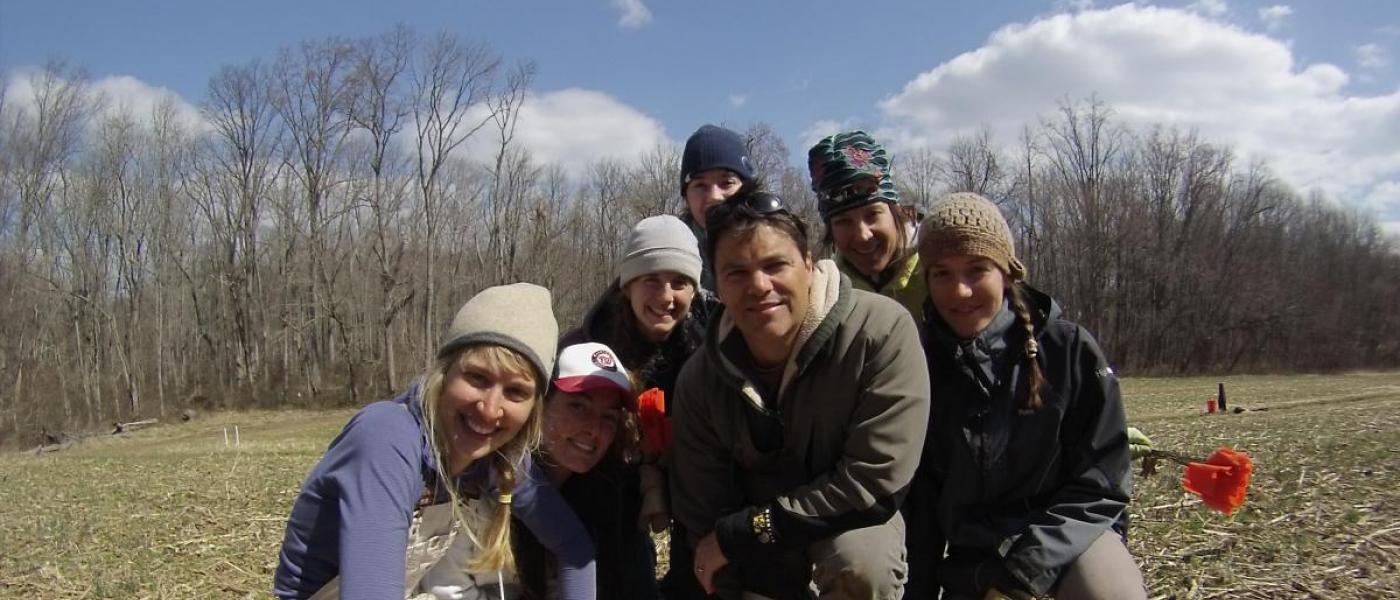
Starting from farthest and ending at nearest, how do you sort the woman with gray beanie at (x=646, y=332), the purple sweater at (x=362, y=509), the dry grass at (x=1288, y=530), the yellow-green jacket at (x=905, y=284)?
the dry grass at (x=1288, y=530) → the yellow-green jacket at (x=905, y=284) → the woman with gray beanie at (x=646, y=332) → the purple sweater at (x=362, y=509)

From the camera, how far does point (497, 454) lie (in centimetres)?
267

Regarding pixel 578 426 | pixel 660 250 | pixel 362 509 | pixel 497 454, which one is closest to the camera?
pixel 362 509

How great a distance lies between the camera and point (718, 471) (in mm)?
2631

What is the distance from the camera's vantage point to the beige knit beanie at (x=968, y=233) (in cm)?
257

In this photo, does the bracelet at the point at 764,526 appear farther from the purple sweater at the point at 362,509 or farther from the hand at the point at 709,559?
the purple sweater at the point at 362,509

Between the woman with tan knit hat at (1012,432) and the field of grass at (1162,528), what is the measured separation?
4.66 feet

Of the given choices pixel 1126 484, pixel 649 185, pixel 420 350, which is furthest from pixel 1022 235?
pixel 1126 484

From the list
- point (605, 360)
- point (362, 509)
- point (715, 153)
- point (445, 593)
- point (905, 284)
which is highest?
point (715, 153)

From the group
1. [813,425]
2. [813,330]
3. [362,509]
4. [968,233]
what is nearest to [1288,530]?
[968,233]

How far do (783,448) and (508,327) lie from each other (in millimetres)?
956

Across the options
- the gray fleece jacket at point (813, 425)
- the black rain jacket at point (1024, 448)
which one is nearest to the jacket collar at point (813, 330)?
the gray fleece jacket at point (813, 425)

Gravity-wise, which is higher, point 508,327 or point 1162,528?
point 508,327

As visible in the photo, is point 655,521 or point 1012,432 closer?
point 1012,432

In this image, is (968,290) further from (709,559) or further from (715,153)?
(715,153)
